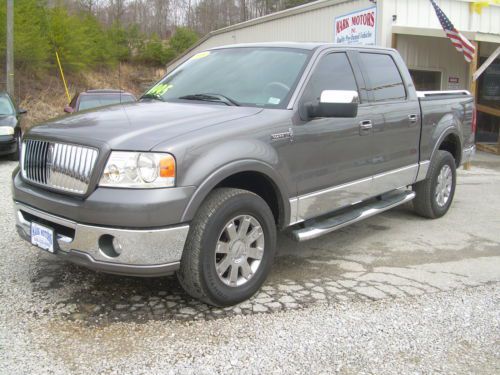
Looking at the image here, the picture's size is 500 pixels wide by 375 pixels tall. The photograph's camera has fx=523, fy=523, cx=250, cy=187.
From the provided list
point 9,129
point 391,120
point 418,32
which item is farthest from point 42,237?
point 418,32

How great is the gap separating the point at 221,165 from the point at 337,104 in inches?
42.5

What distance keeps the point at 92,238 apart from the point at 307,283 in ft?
6.01

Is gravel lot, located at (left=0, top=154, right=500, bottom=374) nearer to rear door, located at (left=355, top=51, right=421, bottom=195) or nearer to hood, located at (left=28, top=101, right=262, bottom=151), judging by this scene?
rear door, located at (left=355, top=51, right=421, bottom=195)

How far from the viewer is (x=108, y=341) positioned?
127 inches

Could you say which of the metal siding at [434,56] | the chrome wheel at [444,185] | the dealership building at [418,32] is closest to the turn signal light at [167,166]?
the chrome wheel at [444,185]

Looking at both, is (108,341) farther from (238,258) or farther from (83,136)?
(83,136)

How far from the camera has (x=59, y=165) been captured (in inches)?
135

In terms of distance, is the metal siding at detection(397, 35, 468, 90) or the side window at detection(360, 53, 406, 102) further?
the metal siding at detection(397, 35, 468, 90)

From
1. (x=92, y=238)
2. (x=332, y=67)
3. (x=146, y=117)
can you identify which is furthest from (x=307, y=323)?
(x=332, y=67)

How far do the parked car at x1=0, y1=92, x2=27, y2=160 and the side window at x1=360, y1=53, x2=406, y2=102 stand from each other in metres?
7.90

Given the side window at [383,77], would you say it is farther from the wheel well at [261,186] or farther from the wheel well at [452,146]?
the wheel well at [261,186]

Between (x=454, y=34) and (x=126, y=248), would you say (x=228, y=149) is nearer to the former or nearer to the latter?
(x=126, y=248)

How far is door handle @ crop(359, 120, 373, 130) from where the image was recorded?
471 centimetres

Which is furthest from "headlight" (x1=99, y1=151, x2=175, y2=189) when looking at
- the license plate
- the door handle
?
the door handle
